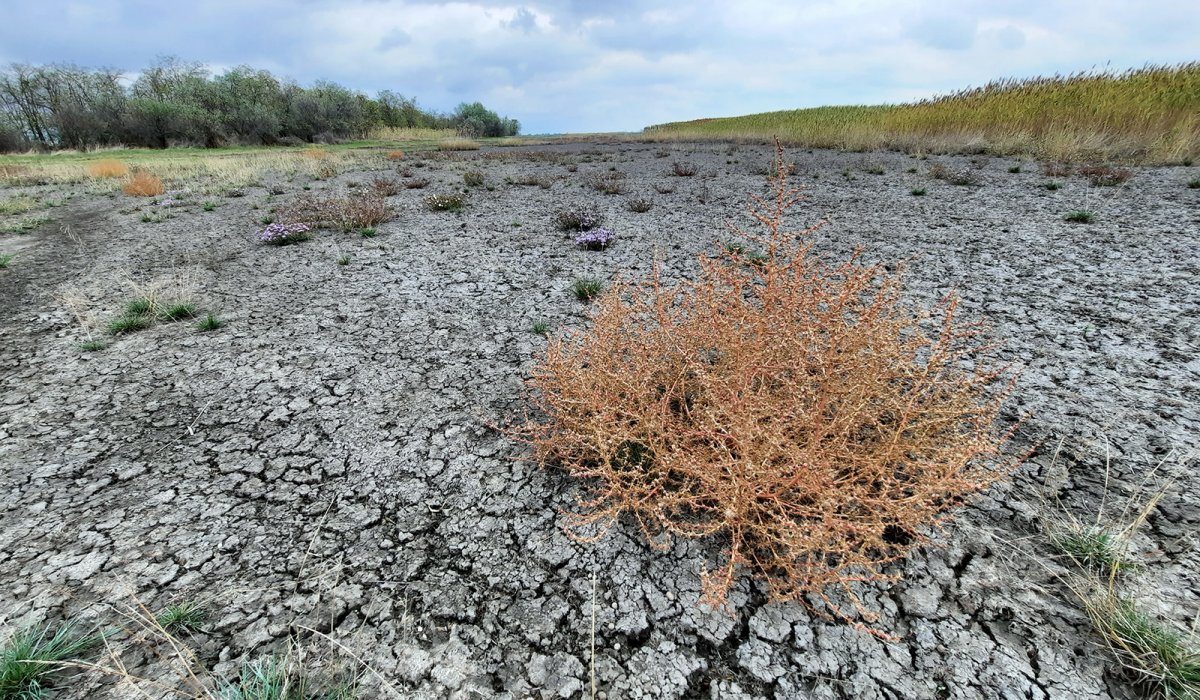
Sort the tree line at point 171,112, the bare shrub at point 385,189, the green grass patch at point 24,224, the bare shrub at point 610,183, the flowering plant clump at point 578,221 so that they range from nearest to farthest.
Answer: the flowering plant clump at point 578,221, the green grass patch at point 24,224, the bare shrub at point 610,183, the bare shrub at point 385,189, the tree line at point 171,112

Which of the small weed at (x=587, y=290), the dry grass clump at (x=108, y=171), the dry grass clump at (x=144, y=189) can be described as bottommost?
the small weed at (x=587, y=290)

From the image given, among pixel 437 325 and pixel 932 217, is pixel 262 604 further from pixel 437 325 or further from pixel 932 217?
pixel 932 217

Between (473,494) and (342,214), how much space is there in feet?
25.5

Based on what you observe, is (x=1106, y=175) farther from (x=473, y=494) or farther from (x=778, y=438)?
(x=473, y=494)

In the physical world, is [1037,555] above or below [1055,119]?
below

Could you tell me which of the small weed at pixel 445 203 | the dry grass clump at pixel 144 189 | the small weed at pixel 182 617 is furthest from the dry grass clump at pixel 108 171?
the small weed at pixel 182 617

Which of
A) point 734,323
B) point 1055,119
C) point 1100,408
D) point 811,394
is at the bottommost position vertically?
point 1100,408

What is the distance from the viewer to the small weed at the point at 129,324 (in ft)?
14.4

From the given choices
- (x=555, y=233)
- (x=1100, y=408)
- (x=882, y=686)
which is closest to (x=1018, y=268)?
(x=1100, y=408)

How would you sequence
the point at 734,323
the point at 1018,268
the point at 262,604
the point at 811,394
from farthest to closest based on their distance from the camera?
the point at 1018,268
the point at 734,323
the point at 811,394
the point at 262,604

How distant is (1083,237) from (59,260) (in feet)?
47.5

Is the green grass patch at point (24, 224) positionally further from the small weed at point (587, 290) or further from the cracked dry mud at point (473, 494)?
the small weed at point (587, 290)

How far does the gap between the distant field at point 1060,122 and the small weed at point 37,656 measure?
16904mm

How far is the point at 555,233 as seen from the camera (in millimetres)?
7445
